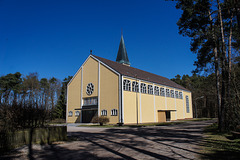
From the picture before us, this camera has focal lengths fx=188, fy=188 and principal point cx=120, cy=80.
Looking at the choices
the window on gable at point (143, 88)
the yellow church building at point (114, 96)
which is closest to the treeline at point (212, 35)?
the yellow church building at point (114, 96)

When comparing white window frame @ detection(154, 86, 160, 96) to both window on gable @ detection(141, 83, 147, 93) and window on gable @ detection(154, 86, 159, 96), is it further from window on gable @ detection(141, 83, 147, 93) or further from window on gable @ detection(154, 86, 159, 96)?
window on gable @ detection(141, 83, 147, 93)

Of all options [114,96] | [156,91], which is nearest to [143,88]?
[156,91]

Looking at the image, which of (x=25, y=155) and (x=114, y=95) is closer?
(x=25, y=155)

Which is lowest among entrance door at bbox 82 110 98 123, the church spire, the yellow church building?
entrance door at bbox 82 110 98 123

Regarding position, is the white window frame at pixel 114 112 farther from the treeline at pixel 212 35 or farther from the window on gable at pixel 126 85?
the treeline at pixel 212 35

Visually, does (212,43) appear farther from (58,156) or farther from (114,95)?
(114,95)

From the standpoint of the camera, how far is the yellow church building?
28.6m

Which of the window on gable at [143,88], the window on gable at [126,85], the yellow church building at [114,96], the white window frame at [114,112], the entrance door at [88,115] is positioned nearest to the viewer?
the white window frame at [114,112]

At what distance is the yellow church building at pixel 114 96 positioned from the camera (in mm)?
28578

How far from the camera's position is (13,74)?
50750mm

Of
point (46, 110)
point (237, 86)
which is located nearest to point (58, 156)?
point (46, 110)

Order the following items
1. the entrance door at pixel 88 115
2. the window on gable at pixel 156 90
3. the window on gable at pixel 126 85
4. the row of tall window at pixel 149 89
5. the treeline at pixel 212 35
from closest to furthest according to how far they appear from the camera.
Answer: the treeline at pixel 212 35, the window on gable at pixel 126 85, the row of tall window at pixel 149 89, the entrance door at pixel 88 115, the window on gable at pixel 156 90

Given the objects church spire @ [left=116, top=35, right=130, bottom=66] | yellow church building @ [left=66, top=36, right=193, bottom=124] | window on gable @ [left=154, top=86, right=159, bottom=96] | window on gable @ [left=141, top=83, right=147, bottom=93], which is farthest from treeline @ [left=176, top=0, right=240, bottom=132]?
church spire @ [left=116, top=35, right=130, bottom=66]

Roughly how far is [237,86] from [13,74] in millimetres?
54644
